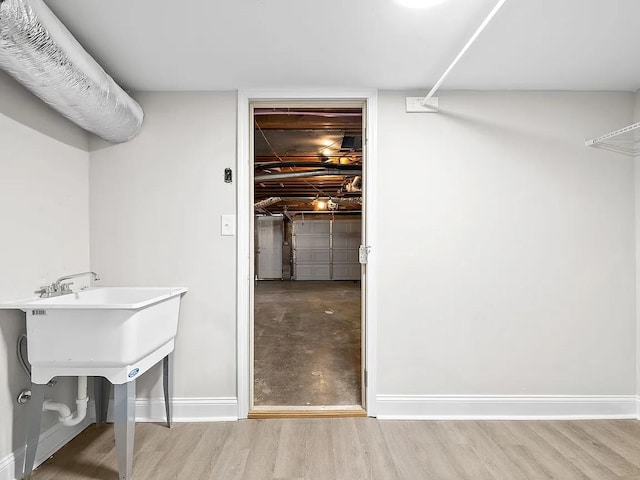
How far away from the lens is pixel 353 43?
1653mm

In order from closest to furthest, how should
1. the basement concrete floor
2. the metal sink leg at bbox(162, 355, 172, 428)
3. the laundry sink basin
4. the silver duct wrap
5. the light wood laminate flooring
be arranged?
the silver duct wrap, the laundry sink basin, the light wood laminate flooring, the metal sink leg at bbox(162, 355, 172, 428), the basement concrete floor

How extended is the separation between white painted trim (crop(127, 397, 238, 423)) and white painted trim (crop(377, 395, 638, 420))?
0.99 m

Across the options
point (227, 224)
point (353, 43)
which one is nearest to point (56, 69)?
point (227, 224)

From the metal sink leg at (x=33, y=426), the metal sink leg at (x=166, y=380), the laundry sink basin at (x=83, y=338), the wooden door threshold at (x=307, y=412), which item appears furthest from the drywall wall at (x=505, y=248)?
the metal sink leg at (x=33, y=426)

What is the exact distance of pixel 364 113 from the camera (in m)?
2.19

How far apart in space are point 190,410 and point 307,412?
2.47ft

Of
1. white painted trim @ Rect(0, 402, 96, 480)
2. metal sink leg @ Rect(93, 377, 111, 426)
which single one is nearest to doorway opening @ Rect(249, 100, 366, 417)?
metal sink leg @ Rect(93, 377, 111, 426)

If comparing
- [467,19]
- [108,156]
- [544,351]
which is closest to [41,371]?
[108,156]

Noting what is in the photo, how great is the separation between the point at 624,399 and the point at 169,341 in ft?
9.55

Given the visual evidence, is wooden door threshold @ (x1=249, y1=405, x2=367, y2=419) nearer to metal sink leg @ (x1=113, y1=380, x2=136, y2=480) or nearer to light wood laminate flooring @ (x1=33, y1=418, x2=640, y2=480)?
light wood laminate flooring @ (x1=33, y1=418, x2=640, y2=480)

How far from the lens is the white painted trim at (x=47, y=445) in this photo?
4.94 ft

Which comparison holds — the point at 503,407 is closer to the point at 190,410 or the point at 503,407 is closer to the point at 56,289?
the point at 190,410

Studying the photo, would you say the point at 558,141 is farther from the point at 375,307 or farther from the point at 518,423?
the point at 518,423

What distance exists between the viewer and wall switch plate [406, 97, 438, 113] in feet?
7.00
